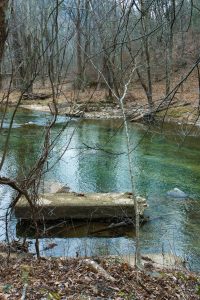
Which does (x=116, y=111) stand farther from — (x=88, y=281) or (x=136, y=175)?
(x=88, y=281)

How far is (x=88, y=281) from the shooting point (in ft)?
A: 16.8

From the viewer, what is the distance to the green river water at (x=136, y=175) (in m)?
8.24

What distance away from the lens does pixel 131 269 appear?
6.04 metres

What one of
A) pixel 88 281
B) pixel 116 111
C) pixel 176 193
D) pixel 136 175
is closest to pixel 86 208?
Answer: pixel 176 193

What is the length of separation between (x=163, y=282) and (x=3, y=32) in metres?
3.64

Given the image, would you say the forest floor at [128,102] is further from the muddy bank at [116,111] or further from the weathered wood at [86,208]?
the weathered wood at [86,208]

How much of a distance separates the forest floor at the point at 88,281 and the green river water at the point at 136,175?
4.29ft

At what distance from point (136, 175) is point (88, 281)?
8183 mm

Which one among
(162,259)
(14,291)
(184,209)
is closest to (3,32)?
(14,291)

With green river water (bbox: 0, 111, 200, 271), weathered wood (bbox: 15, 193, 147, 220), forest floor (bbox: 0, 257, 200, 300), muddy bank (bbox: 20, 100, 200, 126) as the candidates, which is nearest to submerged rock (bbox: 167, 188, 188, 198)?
green river water (bbox: 0, 111, 200, 271)

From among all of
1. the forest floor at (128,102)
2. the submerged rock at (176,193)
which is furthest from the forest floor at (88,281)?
the forest floor at (128,102)

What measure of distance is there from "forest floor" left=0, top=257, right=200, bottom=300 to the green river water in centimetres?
131

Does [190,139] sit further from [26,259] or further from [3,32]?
[3,32]

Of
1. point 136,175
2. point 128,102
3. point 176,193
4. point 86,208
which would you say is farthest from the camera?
point 128,102
